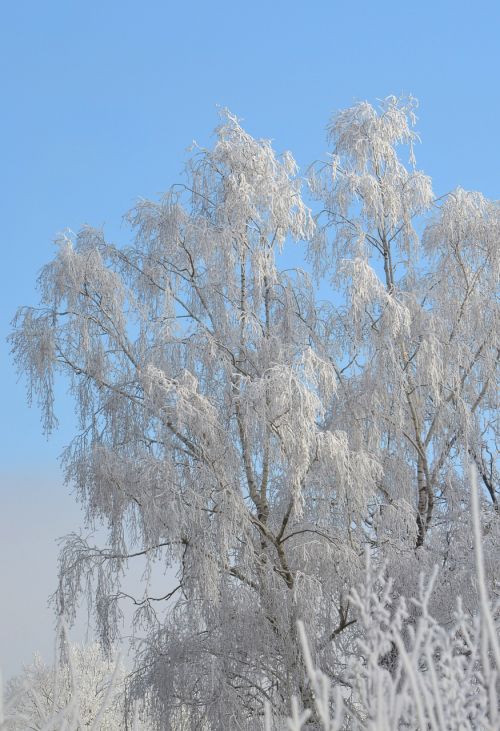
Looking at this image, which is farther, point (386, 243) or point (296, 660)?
point (386, 243)

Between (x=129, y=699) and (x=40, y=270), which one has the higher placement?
(x=40, y=270)

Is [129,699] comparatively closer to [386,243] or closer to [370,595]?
[386,243]

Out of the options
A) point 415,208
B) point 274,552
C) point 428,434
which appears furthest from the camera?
point 415,208

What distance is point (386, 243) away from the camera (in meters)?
11.8

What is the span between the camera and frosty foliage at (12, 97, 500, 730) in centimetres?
919

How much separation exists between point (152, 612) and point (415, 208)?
5.43m

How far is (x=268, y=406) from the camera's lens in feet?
29.5

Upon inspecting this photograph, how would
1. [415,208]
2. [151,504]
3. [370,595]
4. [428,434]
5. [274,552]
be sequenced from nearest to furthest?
[370,595], [151,504], [274,552], [428,434], [415,208]

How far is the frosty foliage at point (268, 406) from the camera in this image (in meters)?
9.19

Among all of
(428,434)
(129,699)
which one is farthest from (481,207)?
(129,699)

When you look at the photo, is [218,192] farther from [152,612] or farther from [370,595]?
[370,595]

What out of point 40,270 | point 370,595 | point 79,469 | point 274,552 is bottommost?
point 370,595

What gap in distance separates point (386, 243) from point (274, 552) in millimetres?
4013

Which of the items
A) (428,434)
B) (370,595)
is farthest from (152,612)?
(370,595)
